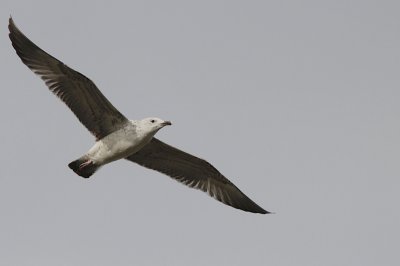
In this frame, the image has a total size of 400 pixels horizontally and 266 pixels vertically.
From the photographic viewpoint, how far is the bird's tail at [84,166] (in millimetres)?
23406

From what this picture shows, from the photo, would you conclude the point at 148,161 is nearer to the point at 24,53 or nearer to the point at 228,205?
the point at 228,205

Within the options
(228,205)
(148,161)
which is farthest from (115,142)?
(228,205)

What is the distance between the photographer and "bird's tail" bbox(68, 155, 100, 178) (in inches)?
922

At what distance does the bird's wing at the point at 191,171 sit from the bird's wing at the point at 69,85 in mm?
1639

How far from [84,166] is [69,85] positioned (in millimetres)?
1722

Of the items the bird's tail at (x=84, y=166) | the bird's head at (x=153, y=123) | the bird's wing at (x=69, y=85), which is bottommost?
the bird's tail at (x=84, y=166)

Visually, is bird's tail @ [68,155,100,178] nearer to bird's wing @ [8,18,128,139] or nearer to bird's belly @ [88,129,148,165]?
bird's belly @ [88,129,148,165]

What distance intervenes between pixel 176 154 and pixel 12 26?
4.68m

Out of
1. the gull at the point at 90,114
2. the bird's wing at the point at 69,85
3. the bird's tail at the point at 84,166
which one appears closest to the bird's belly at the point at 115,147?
the gull at the point at 90,114

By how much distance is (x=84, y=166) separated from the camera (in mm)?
23406

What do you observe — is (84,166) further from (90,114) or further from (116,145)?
(90,114)

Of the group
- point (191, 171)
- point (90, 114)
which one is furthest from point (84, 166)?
point (191, 171)

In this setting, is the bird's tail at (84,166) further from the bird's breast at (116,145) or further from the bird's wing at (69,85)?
the bird's wing at (69,85)

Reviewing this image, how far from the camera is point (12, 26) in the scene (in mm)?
22984
